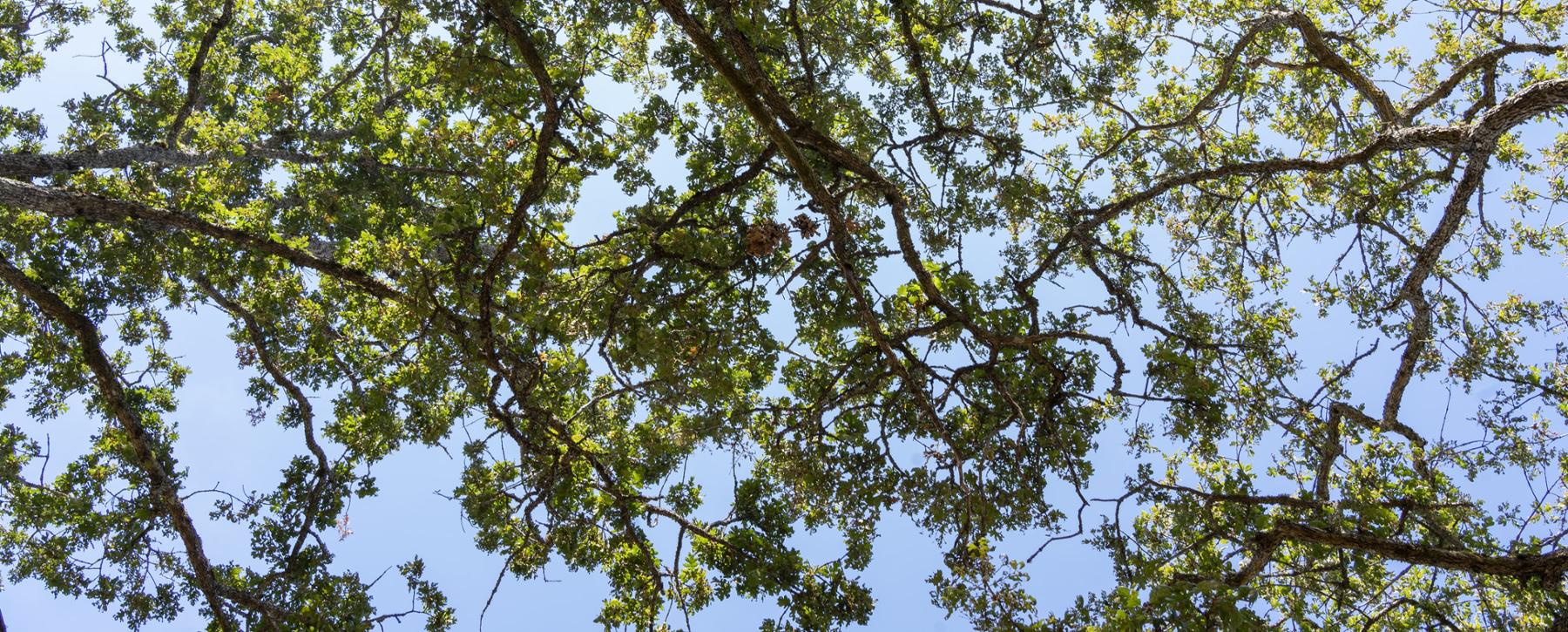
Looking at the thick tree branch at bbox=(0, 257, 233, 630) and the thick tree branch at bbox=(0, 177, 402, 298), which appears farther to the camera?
the thick tree branch at bbox=(0, 257, 233, 630)

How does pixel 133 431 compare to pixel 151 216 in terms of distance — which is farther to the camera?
pixel 133 431

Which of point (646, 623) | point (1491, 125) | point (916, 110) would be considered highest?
point (916, 110)

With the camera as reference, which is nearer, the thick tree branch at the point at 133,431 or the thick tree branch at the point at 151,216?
the thick tree branch at the point at 151,216

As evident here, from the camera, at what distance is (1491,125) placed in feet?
18.6

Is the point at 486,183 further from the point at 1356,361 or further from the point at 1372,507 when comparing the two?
the point at 1356,361

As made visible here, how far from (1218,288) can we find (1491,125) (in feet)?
9.50

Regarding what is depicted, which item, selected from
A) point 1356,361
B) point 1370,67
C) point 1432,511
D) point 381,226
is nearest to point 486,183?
point 381,226

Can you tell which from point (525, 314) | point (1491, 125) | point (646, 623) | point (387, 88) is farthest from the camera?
point (387, 88)

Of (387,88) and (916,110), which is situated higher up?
(387,88)

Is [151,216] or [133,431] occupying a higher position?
[151,216]

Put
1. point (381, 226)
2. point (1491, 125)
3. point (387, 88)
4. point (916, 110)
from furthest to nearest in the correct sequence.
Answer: point (387, 88), point (381, 226), point (916, 110), point (1491, 125)

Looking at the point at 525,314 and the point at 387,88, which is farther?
the point at 387,88

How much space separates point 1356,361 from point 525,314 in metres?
6.81

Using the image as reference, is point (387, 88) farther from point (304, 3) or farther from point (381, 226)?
point (381, 226)
